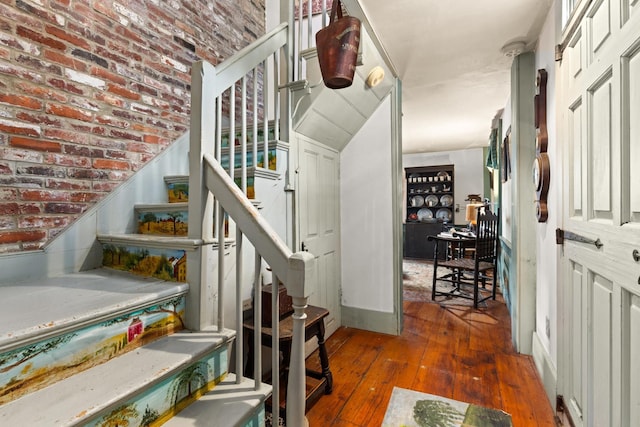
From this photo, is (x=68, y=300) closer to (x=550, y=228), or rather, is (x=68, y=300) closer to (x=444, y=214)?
(x=550, y=228)

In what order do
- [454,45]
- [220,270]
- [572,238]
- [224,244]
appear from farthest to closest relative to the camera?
[454,45]
[572,238]
[224,244]
[220,270]

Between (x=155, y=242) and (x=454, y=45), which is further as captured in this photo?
(x=454, y=45)

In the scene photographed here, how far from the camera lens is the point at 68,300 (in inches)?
42.0

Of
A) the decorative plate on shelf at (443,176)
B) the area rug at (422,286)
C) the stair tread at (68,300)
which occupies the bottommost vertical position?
the area rug at (422,286)

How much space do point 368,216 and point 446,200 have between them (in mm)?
4526

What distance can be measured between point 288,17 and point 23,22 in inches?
55.8

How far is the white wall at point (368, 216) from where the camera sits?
9.13 ft

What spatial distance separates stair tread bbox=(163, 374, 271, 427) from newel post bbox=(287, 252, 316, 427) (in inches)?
5.3

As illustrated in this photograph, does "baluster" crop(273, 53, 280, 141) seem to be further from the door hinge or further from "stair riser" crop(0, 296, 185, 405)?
the door hinge

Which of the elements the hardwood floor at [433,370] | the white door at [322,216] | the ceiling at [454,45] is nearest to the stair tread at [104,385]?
the hardwood floor at [433,370]

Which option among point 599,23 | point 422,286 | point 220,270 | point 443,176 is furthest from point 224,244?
point 443,176

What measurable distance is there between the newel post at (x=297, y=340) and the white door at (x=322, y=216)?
1212mm

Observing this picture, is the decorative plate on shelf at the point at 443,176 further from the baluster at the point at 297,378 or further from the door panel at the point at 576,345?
the baluster at the point at 297,378

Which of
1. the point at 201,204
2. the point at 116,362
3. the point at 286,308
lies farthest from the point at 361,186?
the point at 116,362
